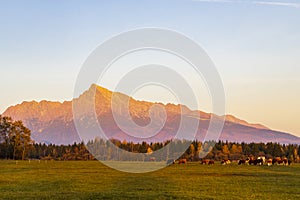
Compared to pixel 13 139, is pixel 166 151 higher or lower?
lower

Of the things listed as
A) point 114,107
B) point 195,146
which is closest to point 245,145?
point 195,146

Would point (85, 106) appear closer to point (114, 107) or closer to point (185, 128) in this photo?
point (114, 107)

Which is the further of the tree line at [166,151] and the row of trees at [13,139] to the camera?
the tree line at [166,151]

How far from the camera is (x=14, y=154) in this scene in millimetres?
134625

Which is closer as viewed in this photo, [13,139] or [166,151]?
[13,139]

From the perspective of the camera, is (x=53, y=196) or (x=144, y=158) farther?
(x=144, y=158)

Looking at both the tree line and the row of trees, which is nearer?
the row of trees

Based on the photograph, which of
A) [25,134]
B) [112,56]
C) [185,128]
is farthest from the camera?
[25,134]

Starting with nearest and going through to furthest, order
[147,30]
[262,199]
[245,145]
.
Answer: [262,199]
[147,30]
[245,145]

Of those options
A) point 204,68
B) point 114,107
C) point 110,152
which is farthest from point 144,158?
point 204,68

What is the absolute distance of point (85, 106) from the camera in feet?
289

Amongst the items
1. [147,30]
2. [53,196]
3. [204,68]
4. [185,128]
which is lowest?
[53,196]

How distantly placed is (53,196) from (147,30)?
49177mm

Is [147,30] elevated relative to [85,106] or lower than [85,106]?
elevated
